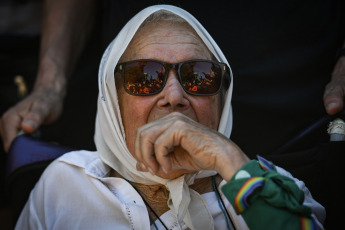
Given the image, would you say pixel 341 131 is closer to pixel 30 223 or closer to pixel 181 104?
pixel 181 104

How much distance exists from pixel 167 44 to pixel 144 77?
0.26 meters

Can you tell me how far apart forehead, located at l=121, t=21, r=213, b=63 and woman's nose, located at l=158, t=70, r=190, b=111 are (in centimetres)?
12

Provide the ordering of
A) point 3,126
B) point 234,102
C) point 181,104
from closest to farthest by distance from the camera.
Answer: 1. point 181,104
2. point 3,126
3. point 234,102

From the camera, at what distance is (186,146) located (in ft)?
5.80

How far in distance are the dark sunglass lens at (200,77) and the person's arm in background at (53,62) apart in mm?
1211

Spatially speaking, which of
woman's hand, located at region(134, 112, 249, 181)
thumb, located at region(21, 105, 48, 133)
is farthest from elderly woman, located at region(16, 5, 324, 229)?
thumb, located at region(21, 105, 48, 133)

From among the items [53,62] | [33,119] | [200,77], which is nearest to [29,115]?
[33,119]

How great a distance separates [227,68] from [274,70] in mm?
1067

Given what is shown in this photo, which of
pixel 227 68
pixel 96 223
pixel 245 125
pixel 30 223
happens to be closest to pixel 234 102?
pixel 245 125

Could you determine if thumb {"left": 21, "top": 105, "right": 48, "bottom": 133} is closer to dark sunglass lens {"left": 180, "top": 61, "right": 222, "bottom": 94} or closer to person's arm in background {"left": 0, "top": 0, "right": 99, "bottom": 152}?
person's arm in background {"left": 0, "top": 0, "right": 99, "bottom": 152}

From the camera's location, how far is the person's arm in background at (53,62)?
2791 mm

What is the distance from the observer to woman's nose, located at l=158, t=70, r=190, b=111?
2045mm

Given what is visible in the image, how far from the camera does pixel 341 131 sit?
7.61ft

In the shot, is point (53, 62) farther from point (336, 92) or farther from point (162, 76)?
point (336, 92)
